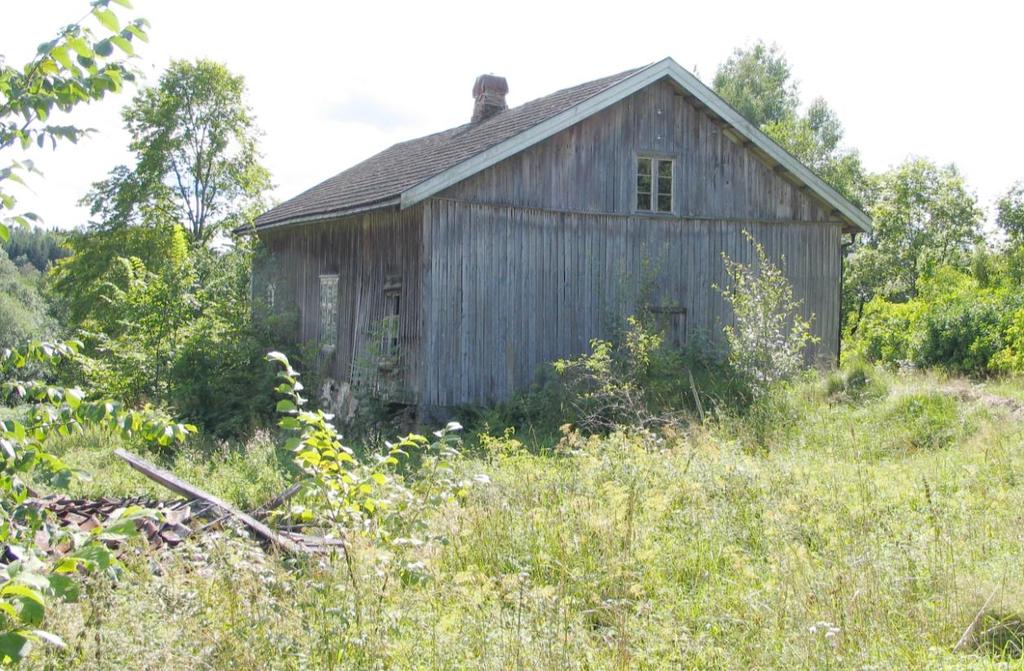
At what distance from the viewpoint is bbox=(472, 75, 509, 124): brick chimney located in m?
19.8

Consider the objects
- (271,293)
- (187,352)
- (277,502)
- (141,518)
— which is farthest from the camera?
(271,293)

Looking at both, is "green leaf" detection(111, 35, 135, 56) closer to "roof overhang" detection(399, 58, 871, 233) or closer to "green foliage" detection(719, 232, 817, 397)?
"roof overhang" detection(399, 58, 871, 233)

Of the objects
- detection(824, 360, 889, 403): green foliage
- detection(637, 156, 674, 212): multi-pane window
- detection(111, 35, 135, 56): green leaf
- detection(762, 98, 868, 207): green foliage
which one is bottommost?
detection(824, 360, 889, 403): green foliage

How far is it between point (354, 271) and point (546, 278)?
3.75 metres

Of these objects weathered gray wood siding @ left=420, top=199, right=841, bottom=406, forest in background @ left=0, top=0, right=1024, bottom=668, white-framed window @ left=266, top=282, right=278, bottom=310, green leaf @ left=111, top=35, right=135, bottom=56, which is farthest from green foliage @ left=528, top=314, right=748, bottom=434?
green leaf @ left=111, top=35, right=135, bottom=56

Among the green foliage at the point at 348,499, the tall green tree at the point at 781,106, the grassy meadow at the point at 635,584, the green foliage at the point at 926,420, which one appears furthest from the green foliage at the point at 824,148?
the green foliage at the point at 348,499

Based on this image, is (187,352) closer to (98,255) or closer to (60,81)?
(60,81)

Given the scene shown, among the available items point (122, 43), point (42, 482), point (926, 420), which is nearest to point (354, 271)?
point (926, 420)

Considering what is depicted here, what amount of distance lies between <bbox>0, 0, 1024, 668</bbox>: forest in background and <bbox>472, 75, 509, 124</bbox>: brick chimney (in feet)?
20.1

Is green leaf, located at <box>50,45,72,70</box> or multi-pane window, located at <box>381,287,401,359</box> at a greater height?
green leaf, located at <box>50,45,72,70</box>

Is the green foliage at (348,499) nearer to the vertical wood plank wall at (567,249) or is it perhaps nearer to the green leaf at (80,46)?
the green leaf at (80,46)

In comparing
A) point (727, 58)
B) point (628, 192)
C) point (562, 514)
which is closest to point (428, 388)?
point (628, 192)

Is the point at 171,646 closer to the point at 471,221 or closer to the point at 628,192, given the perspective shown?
the point at 471,221

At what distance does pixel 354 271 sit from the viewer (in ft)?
55.4
